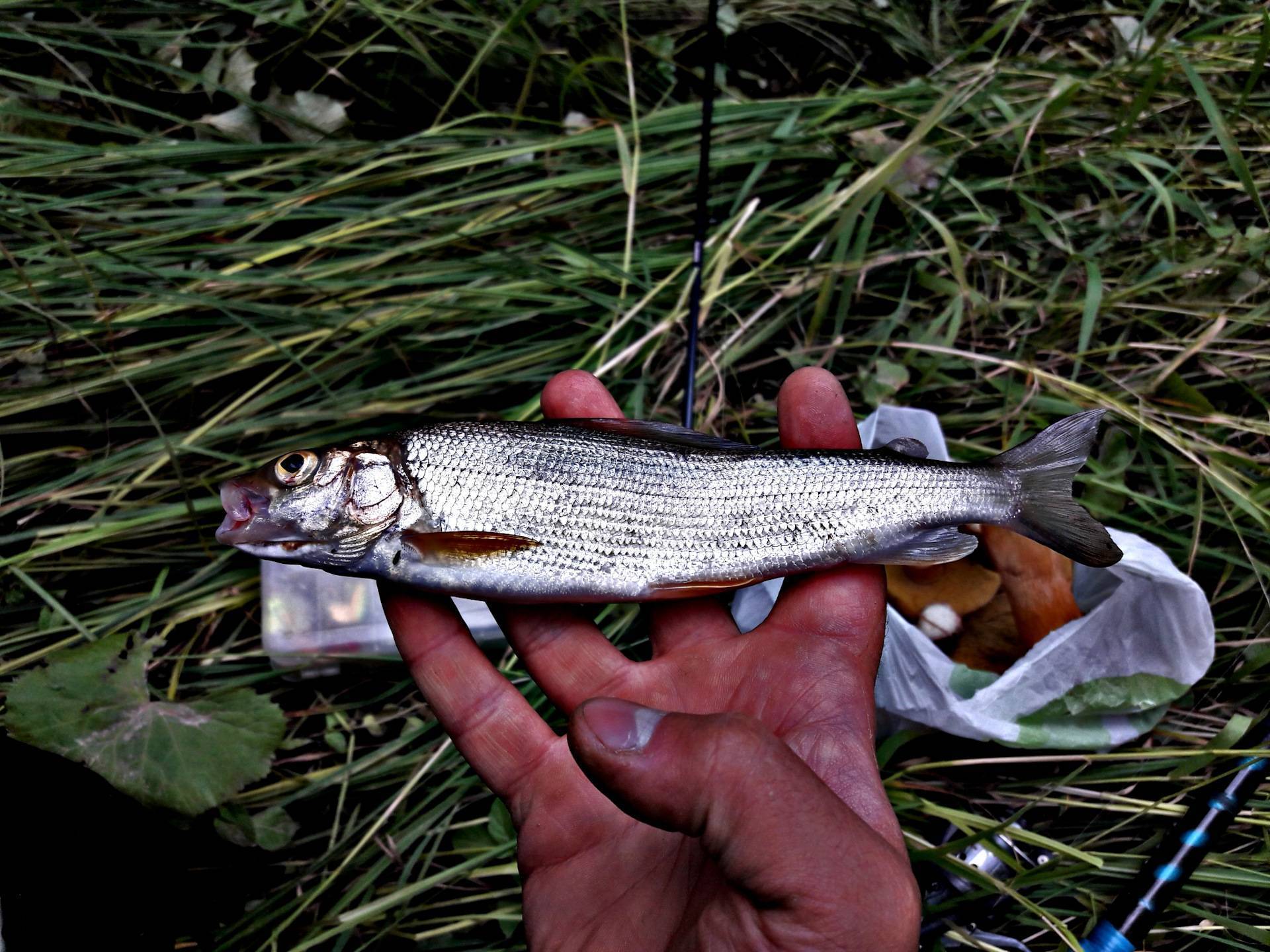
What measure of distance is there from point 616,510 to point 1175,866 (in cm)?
197

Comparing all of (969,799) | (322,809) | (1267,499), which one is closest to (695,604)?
(969,799)

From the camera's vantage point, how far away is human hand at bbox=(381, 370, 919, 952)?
1.50 metres

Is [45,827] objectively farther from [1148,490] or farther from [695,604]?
[1148,490]

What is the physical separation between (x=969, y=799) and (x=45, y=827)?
286 centimetres

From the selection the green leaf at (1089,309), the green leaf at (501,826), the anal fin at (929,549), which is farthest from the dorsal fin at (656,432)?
the green leaf at (1089,309)

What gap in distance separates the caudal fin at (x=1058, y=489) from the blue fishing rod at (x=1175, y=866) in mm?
815

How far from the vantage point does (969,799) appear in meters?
2.76

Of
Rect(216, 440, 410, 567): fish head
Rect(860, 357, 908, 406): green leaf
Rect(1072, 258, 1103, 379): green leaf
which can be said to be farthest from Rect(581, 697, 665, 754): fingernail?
Rect(1072, 258, 1103, 379): green leaf

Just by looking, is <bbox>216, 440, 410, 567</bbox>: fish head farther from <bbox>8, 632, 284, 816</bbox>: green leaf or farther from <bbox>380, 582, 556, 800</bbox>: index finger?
<bbox>8, 632, 284, 816</bbox>: green leaf

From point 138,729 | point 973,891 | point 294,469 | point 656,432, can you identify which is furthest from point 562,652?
point 973,891

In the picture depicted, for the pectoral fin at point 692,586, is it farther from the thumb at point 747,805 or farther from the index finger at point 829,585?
the thumb at point 747,805

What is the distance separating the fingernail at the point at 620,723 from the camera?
1555mm

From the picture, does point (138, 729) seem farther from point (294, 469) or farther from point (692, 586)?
point (692, 586)

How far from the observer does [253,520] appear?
2.18 metres
